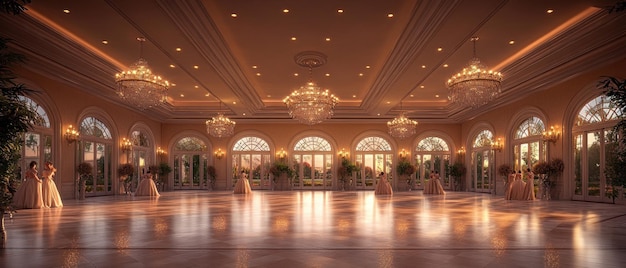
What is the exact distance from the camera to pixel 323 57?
12.4m

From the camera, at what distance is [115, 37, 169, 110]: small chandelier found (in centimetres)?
1020

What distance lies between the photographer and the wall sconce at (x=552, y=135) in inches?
550

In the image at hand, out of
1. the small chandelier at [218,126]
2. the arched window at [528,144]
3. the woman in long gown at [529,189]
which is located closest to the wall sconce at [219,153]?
the small chandelier at [218,126]

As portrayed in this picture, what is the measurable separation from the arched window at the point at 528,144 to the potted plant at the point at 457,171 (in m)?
4.73

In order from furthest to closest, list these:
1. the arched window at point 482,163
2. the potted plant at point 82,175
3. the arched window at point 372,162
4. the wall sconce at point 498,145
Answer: the arched window at point 372,162 < the arched window at point 482,163 < the wall sconce at point 498,145 < the potted plant at point 82,175

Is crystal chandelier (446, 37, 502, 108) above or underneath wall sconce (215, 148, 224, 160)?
above

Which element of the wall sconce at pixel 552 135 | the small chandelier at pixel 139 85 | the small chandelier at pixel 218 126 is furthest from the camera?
the small chandelier at pixel 218 126

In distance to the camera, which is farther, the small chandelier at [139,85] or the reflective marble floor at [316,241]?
the small chandelier at [139,85]

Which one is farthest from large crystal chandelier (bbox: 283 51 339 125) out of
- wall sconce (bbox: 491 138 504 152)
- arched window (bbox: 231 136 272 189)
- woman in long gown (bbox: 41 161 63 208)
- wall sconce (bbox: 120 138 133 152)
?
arched window (bbox: 231 136 272 189)

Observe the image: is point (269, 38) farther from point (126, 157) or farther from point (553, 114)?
point (126, 157)

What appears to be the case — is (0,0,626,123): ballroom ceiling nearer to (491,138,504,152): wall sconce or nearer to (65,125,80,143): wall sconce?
(65,125,80,143): wall sconce

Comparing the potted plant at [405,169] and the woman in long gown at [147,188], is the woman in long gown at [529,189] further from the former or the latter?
the woman in long gown at [147,188]

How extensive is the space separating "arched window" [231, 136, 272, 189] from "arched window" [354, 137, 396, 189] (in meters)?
4.76

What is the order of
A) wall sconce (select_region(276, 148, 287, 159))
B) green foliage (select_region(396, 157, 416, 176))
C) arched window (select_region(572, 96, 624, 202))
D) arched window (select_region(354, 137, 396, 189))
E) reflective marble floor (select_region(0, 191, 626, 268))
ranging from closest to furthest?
reflective marble floor (select_region(0, 191, 626, 268)) → arched window (select_region(572, 96, 624, 202)) → green foliage (select_region(396, 157, 416, 176)) → wall sconce (select_region(276, 148, 287, 159)) → arched window (select_region(354, 137, 396, 189))
